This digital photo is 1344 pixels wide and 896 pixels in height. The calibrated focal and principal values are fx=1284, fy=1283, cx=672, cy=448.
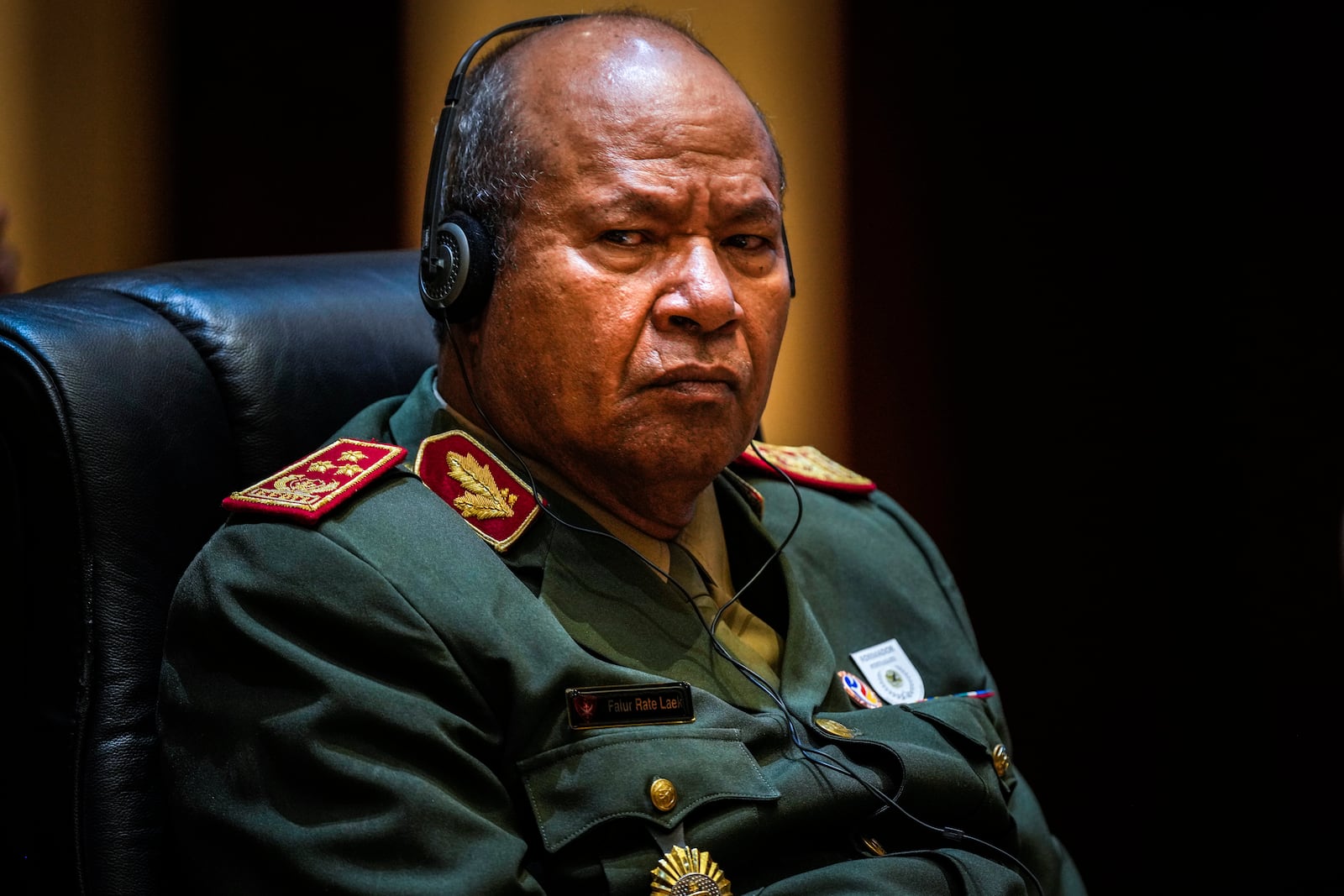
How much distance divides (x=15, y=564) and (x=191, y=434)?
0.18 m

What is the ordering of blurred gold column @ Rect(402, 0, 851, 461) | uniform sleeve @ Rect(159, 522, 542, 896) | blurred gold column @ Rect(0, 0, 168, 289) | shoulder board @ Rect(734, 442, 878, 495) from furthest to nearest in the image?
blurred gold column @ Rect(402, 0, 851, 461)
blurred gold column @ Rect(0, 0, 168, 289)
shoulder board @ Rect(734, 442, 878, 495)
uniform sleeve @ Rect(159, 522, 542, 896)

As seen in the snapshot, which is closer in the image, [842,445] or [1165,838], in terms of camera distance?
[1165,838]

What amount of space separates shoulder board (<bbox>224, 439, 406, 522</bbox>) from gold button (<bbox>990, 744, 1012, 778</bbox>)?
0.64 meters

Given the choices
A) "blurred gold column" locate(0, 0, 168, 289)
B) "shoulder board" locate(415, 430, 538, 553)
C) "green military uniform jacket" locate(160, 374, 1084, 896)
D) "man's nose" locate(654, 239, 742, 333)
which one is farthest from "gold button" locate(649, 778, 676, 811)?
"blurred gold column" locate(0, 0, 168, 289)

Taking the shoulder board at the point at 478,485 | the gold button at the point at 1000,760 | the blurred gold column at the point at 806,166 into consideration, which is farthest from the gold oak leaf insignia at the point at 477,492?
the blurred gold column at the point at 806,166

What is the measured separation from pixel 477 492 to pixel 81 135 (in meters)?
1.04

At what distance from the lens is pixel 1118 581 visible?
234 cm

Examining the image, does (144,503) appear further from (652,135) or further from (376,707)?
Answer: (652,135)

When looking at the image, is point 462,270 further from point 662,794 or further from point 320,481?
point 662,794

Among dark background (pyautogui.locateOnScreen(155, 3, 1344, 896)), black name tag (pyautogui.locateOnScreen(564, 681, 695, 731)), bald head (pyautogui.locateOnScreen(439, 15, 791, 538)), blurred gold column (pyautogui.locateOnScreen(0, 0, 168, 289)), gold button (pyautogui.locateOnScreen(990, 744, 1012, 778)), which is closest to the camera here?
black name tag (pyautogui.locateOnScreen(564, 681, 695, 731))

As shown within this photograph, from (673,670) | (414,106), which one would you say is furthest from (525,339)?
(414,106)

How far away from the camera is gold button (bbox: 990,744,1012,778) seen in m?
1.25

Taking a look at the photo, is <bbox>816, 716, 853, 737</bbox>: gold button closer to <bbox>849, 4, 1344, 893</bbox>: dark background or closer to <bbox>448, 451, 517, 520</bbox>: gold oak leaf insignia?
<bbox>448, 451, 517, 520</bbox>: gold oak leaf insignia

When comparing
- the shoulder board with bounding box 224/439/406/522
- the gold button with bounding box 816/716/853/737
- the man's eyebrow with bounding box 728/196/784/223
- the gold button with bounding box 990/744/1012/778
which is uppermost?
the man's eyebrow with bounding box 728/196/784/223
